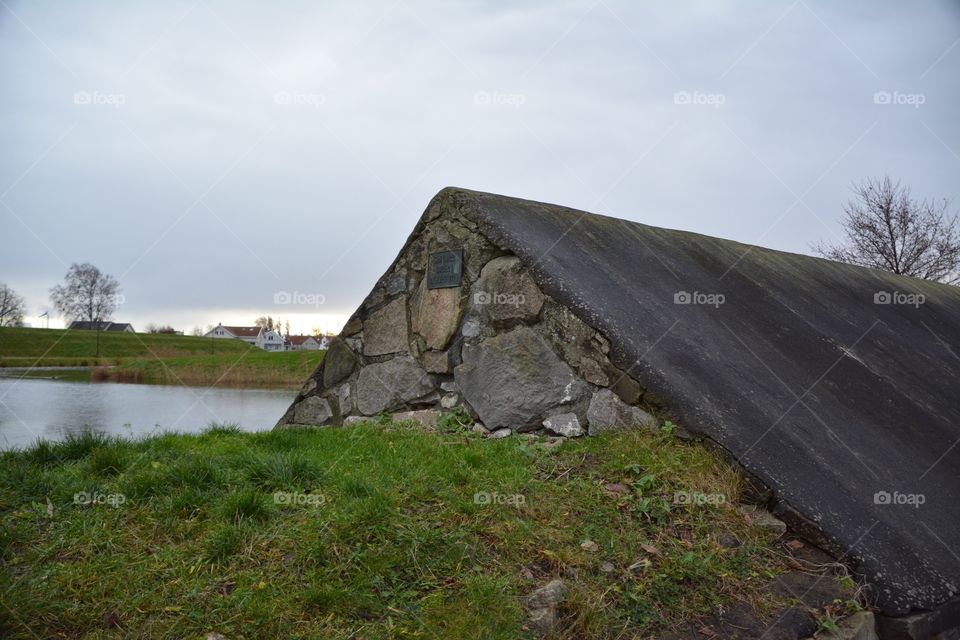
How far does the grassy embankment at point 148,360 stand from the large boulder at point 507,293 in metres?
4.86

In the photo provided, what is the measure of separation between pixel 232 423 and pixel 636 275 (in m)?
3.59

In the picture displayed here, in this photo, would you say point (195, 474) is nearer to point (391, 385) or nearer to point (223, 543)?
point (223, 543)

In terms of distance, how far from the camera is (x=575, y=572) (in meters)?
2.96

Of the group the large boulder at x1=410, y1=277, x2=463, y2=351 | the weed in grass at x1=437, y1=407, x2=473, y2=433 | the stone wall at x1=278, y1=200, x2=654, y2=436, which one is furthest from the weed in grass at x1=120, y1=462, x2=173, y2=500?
the large boulder at x1=410, y1=277, x2=463, y2=351

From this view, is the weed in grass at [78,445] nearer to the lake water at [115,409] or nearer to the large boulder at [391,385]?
the lake water at [115,409]

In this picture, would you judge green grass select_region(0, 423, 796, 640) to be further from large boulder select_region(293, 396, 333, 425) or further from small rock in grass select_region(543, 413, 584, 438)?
large boulder select_region(293, 396, 333, 425)

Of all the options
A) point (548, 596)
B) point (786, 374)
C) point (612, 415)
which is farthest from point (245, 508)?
point (786, 374)

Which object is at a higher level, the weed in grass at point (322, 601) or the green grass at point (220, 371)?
the green grass at point (220, 371)

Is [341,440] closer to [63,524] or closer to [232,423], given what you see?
[232,423]

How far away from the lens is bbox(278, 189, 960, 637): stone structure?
3.66 metres

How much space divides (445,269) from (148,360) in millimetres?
9337

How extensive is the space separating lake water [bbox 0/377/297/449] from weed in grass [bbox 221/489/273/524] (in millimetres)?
1837

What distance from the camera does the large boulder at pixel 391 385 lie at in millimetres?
5484

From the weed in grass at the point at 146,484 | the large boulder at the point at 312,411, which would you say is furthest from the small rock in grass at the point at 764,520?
the large boulder at the point at 312,411
